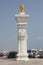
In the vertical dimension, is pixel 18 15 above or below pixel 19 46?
above

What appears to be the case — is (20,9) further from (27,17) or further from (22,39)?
(22,39)

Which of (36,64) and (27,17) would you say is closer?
(36,64)

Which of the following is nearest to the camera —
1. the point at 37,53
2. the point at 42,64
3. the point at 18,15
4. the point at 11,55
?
the point at 42,64

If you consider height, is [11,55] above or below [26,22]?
below

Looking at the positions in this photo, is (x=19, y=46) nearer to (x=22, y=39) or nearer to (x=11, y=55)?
(x=22, y=39)

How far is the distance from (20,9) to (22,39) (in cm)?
244

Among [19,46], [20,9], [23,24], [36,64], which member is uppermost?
[20,9]

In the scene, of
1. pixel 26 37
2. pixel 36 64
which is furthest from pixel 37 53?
pixel 36 64

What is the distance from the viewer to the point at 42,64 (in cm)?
1546

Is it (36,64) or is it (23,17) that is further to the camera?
(23,17)

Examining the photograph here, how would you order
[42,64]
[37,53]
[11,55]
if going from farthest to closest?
[37,53], [11,55], [42,64]

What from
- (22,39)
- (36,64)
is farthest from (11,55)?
(36,64)

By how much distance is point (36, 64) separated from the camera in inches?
617

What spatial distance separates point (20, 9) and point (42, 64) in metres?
5.63
